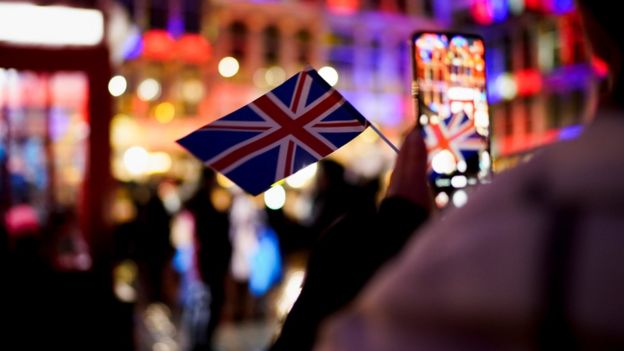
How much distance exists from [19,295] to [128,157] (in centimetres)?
2124

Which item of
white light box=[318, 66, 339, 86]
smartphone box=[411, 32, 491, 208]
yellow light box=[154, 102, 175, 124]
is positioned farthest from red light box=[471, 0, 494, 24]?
smartphone box=[411, 32, 491, 208]

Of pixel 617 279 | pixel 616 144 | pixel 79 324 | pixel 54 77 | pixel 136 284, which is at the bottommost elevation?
pixel 136 284

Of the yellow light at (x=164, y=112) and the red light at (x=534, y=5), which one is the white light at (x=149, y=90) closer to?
the yellow light at (x=164, y=112)

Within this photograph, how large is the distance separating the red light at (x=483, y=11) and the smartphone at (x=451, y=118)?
32.7 m

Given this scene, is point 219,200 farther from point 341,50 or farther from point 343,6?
point 341,50

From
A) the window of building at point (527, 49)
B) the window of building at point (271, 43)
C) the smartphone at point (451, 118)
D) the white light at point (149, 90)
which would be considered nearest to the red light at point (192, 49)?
the white light at point (149, 90)

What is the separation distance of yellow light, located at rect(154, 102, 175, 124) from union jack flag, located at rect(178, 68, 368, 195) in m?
28.1

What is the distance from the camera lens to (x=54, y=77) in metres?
6.37

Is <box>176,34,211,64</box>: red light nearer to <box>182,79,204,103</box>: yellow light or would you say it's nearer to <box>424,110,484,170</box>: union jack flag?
<box>182,79,204,103</box>: yellow light

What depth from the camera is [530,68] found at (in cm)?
3381

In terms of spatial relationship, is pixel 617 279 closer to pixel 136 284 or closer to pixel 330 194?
pixel 330 194

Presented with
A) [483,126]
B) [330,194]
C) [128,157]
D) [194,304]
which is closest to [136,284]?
[194,304]

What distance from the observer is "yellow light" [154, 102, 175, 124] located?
2952 cm

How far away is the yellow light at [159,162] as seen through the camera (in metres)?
28.3
